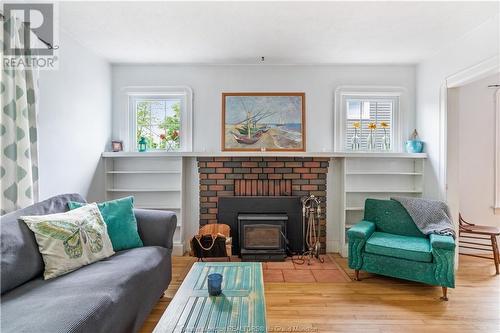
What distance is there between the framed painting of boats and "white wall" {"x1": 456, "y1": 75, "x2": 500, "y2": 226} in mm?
2109

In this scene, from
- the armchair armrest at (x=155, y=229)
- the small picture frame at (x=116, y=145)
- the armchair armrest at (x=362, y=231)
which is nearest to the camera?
the armchair armrest at (x=155, y=229)

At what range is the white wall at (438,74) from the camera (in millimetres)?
2590

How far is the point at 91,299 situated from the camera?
147 cm

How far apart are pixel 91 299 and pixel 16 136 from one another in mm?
1366

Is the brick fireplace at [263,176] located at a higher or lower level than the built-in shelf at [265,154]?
lower

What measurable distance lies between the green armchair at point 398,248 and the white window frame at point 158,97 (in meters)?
2.30

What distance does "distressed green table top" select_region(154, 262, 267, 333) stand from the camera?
1.32m

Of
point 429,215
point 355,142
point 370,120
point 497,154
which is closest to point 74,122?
point 355,142

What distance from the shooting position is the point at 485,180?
3.80 meters

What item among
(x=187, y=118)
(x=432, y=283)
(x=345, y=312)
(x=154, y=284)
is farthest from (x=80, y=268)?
(x=432, y=283)

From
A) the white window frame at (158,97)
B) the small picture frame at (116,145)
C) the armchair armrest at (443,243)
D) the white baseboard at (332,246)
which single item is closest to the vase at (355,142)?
the white baseboard at (332,246)

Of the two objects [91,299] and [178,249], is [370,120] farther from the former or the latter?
[91,299]

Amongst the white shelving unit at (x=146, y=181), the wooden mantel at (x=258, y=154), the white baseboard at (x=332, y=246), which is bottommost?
the white baseboard at (x=332, y=246)

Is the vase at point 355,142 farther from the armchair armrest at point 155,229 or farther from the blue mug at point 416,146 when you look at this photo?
the armchair armrest at point 155,229
